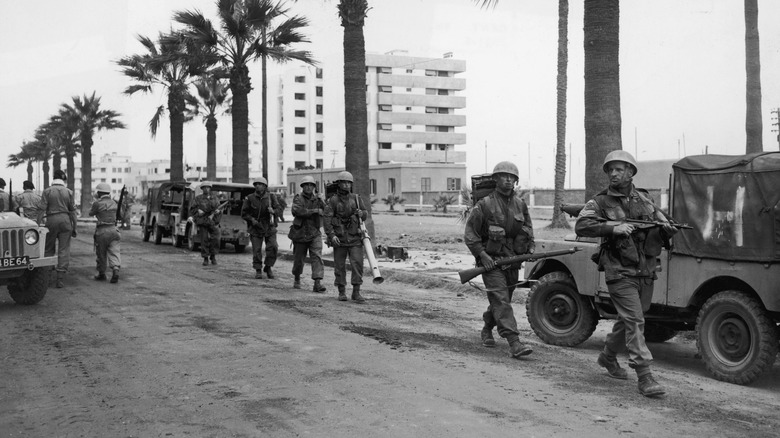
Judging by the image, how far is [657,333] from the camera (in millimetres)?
8727

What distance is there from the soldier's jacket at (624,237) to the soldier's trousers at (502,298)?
4.23 ft

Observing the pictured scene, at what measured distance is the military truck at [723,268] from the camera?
22.4ft

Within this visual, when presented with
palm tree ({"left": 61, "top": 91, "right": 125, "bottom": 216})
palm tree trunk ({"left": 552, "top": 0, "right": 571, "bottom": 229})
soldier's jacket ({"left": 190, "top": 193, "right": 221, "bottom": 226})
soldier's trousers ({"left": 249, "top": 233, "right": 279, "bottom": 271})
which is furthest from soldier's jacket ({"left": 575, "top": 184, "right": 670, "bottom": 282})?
palm tree ({"left": 61, "top": 91, "right": 125, "bottom": 216})

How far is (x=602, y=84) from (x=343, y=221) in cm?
449

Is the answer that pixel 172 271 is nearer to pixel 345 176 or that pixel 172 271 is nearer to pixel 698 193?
pixel 345 176

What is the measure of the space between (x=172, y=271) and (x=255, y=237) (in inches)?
90.5

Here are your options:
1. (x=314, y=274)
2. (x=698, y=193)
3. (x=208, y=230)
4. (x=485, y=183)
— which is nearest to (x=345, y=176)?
(x=314, y=274)

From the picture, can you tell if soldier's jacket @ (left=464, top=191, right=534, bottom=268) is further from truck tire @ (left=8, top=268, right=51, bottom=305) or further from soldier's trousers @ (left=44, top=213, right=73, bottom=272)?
soldier's trousers @ (left=44, top=213, right=73, bottom=272)

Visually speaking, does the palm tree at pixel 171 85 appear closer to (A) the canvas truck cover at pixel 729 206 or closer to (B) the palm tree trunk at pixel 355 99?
(B) the palm tree trunk at pixel 355 99

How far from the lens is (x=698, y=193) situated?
7.61 meters

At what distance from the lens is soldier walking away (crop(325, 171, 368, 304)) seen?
12.2 meters

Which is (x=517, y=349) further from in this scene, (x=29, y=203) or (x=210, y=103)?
(x=210, y=103)

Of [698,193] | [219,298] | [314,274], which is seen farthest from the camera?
[314,274]

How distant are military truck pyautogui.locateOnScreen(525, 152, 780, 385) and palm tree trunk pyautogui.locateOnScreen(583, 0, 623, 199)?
4225 millimetres
